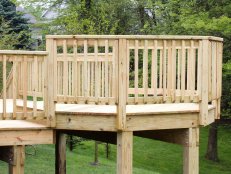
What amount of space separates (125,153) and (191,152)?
42.8 inches

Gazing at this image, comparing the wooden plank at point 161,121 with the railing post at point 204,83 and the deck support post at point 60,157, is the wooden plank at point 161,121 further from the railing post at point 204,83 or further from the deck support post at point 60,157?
the deck support post at point 60,157

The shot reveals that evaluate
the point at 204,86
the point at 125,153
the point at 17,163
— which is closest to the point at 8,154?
the point at 17,163

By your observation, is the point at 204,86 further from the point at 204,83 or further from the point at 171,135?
the point at 171,135

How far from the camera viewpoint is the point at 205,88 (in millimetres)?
6527

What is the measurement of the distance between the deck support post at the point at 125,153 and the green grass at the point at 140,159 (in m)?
5.72

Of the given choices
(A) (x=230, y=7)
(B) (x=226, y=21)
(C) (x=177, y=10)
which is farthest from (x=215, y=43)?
(C) (x=177, y=10)

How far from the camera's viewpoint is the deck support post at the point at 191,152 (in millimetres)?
6547

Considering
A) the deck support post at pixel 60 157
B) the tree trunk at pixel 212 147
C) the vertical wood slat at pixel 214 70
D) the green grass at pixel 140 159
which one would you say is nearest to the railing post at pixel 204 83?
the vertical wood slat at pixel 214 70

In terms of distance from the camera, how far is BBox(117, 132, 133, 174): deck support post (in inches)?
236

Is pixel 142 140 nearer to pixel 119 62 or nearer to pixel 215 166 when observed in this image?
pixel 215 166

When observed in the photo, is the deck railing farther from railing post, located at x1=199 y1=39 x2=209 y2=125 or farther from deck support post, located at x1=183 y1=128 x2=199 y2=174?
deck support post, located at x1=183 y1=128 x2=199 y2=174

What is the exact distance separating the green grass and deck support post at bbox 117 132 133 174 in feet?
18.8

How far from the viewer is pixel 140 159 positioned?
18.5 m

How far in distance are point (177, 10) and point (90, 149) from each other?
23.1ft
